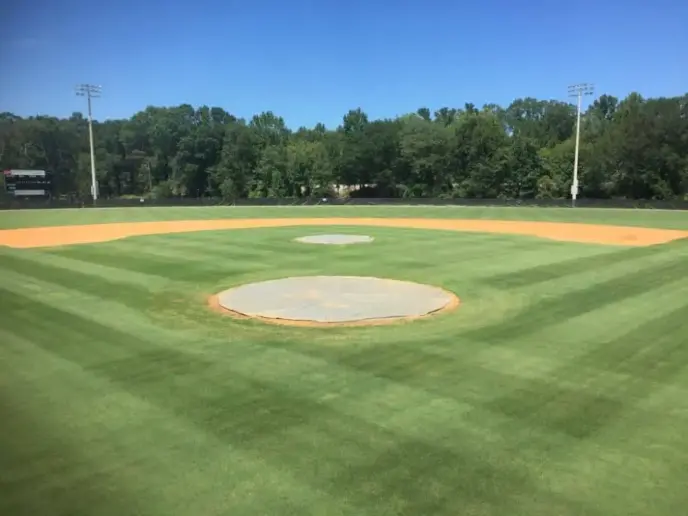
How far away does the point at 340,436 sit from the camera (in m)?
5.02

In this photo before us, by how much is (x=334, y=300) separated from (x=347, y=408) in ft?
16.2

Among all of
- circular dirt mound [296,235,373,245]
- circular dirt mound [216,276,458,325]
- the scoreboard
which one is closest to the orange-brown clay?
circular dirt mound [216,276,458,325]

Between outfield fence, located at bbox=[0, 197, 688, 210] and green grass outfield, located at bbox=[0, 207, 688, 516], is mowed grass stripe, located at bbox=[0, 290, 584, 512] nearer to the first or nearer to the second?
green grass outfield, located at bbox=[0, 207, 688, 516]

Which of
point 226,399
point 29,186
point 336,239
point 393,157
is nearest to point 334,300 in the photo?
point 226,399

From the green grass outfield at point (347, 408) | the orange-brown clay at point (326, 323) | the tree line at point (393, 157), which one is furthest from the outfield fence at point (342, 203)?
the orange-brown clay at point (326, 323)

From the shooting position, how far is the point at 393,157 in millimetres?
Result: 81125

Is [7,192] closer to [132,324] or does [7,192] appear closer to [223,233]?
[223,233]

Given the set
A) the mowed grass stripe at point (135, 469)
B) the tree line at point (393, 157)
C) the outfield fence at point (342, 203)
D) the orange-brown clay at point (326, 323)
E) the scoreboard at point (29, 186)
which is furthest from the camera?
the tree line at point (393, 157)

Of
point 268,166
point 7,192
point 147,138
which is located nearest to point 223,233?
point 7,192

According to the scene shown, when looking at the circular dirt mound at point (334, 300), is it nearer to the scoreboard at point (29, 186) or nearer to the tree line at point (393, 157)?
the tree line at point (393, 157)

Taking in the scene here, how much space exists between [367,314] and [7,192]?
63411 mm

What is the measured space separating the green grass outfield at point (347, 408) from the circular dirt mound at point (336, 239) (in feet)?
31.4

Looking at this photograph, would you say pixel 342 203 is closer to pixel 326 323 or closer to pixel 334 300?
pixel 334 300

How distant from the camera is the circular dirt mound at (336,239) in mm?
20391
